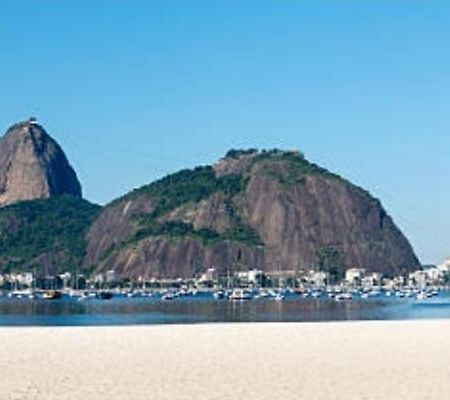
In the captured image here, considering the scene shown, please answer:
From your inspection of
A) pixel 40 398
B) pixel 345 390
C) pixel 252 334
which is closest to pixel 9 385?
pixel 40 398

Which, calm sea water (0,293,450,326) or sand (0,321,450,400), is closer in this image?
sand (0,321,450,400)

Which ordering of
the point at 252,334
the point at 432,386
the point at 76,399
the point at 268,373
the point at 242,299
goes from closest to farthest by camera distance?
the point at 76,399
the point at 432,386
the point at 268,373
the point at 252,334
the point at 242,299

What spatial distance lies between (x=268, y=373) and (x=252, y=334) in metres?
19.1

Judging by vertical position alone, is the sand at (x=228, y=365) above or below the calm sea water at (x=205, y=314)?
below

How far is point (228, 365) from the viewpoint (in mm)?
33344

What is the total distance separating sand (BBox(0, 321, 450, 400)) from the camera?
2633cm

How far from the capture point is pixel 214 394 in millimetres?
25609

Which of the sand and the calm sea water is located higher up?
the calm sea water

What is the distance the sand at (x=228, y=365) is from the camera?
86.4ft

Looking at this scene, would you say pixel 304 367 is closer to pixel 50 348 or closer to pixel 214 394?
pixel 214 394

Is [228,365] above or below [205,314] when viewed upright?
below

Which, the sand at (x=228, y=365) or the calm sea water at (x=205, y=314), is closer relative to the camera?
the sand at (x=228, y=365)

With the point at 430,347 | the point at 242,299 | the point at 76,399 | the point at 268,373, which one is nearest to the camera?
the point at 76,399

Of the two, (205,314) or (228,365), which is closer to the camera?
(228,365)
